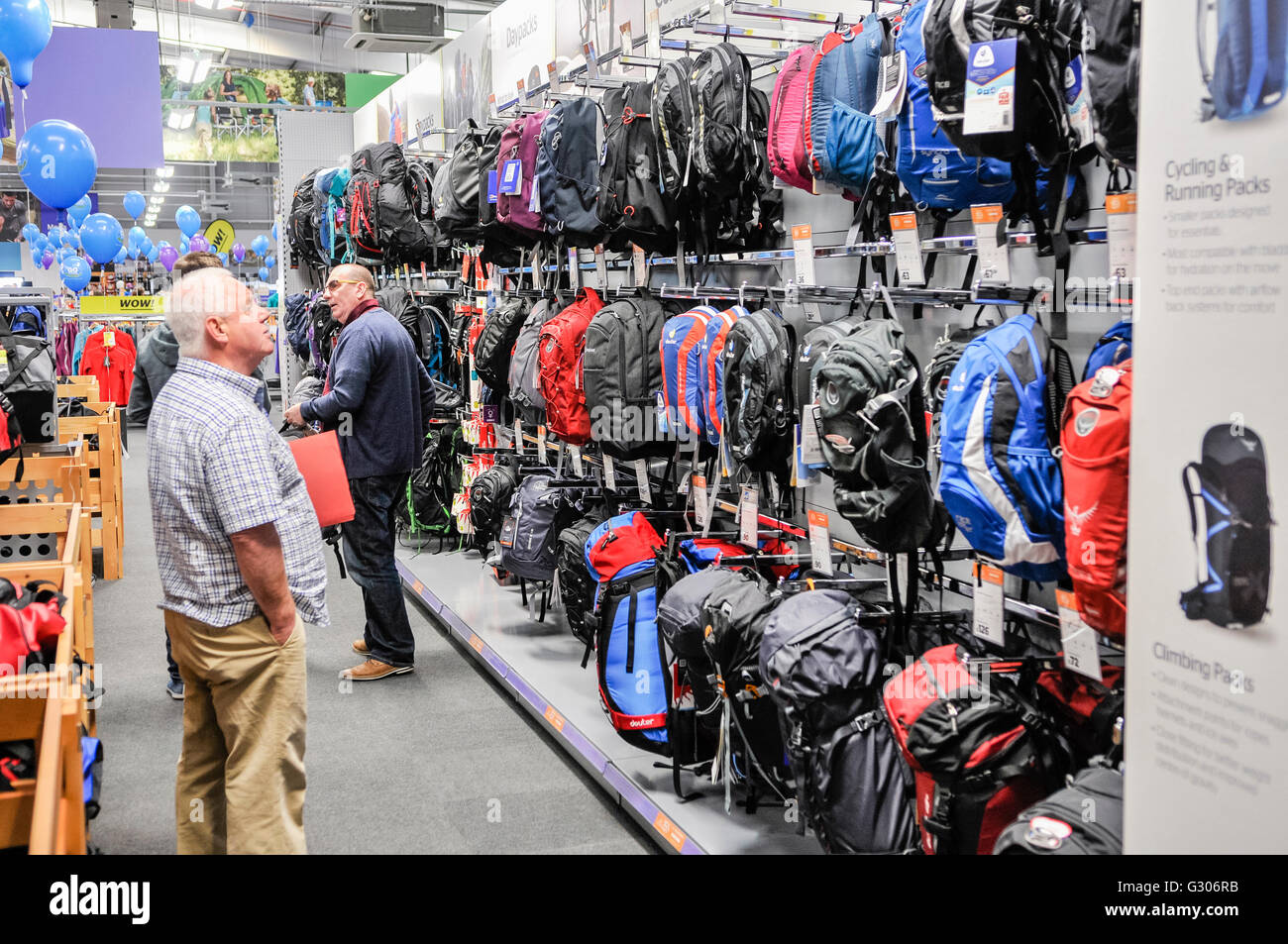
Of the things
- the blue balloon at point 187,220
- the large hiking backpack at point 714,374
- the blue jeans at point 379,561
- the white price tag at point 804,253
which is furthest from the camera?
the blue balloon at point 187,220

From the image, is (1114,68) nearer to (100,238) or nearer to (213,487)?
(213,487)

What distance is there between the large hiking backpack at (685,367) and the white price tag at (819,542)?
734 mm

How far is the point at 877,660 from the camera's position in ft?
9.95

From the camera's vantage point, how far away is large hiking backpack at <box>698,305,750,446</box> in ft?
13.0

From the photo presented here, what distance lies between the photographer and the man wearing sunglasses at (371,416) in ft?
17.2

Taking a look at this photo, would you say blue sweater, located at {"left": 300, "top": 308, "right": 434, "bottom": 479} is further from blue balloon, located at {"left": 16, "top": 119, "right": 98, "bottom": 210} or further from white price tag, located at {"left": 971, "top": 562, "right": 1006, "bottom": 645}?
blue balloon, located at {"left": 16, "top": 119, "right": 98, "bottom": 210}

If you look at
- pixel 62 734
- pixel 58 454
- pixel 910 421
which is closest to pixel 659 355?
pixel 910 421

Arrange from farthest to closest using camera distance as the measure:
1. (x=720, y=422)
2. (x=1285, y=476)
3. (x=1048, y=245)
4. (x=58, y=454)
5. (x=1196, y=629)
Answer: (x=58, y=454)
(x=720, y=422)
(x=1048, y=245)
(x=1196, y=629)
(x=1285, y=476)

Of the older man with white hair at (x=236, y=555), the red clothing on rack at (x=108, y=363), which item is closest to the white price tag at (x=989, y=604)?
the older man with white hair at (x=236, y=555)

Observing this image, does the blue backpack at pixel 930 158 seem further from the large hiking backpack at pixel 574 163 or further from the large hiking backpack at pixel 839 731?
the large hiking backpack at pixel 574 163

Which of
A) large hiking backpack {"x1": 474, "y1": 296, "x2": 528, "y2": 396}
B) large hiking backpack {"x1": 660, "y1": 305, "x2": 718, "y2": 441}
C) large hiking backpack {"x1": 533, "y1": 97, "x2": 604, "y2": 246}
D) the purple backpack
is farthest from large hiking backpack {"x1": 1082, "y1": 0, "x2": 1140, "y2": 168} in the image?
large hiking backpack {"x1": 474, "y1": 296, "x2": 528, "y2": 396}

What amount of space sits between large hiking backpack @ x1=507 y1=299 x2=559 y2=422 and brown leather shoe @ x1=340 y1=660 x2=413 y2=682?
149 centimetres
